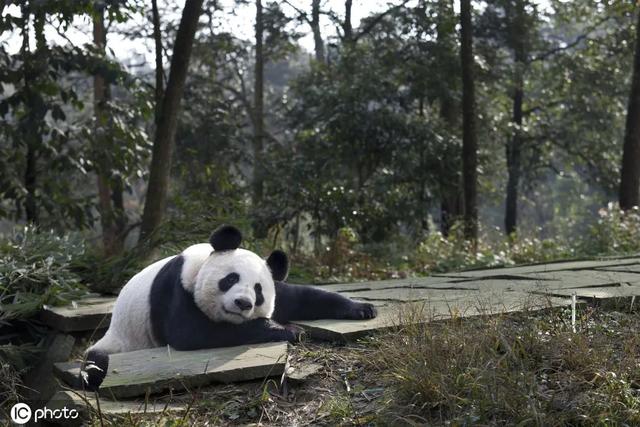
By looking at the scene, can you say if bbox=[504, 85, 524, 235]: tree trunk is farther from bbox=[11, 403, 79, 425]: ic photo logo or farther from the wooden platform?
bbox=[11, 403, 79, 425]: ic photo logo

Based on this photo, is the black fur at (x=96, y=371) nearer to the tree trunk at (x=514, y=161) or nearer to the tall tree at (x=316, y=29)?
the tall tree at (x=316, y=29)

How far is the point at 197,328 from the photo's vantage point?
3.99 metres

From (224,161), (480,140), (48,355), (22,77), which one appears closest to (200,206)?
(48,355)

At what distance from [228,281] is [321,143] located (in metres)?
10.8

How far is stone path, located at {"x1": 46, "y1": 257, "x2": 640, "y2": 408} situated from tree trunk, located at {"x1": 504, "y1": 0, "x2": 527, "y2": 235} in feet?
40.8

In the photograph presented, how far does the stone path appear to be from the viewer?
3.54 m

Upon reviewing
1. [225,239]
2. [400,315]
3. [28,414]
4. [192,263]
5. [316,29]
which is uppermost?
[316,29]

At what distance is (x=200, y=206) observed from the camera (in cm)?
773

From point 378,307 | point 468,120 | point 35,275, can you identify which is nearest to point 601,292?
point 378,307

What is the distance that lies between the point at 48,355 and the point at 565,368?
11.1ft

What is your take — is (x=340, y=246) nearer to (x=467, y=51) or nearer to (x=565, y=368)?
(x=467, y=51)

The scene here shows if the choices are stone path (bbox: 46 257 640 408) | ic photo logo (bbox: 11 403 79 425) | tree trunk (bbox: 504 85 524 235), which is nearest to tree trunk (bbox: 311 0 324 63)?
tree trunk (bbox: 504 85 524 235)

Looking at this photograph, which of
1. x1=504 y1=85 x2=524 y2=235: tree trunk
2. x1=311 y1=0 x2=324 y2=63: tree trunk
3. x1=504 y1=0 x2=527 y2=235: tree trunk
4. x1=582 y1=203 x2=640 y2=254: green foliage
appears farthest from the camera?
x1=504 y1=85 x2=524 y2=235: tree trunk

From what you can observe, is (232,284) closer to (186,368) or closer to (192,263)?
(192,263)
